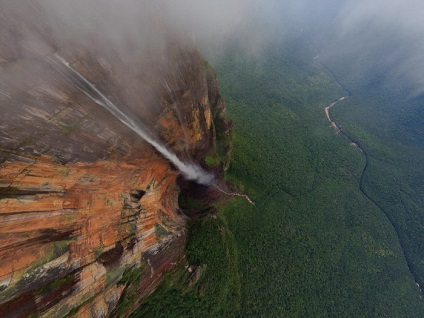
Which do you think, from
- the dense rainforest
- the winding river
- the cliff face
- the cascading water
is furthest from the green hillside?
the cascading water

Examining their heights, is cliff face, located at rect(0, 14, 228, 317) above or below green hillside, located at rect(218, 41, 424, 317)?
above

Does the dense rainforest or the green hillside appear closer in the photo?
the dense rainforest

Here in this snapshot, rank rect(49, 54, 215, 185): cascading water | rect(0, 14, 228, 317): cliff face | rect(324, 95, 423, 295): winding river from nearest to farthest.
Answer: rect(0, 14, 228, 317): cliff face → rect(49, 54, 215, 185): cascading water → rect(324, 95, 423, 295): winding river

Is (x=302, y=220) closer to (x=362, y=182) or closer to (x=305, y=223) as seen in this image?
(x=305, y=223)

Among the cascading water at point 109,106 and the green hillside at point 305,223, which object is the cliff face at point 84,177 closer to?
the cascading water at point 109,106

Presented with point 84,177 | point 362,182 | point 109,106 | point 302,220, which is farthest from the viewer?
point 362,182

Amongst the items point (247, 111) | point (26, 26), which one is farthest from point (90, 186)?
Answer: point (247, 111)

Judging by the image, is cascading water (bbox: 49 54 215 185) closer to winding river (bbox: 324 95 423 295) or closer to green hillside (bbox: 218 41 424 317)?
green hillside (bbox: 218 41 424 317)

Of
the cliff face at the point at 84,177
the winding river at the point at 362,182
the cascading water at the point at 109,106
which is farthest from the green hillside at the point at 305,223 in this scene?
the cascading water at the point at 109,106

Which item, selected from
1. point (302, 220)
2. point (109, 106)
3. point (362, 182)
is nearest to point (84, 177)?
point (109, 106)

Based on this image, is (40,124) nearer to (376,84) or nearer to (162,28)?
(162,28)
